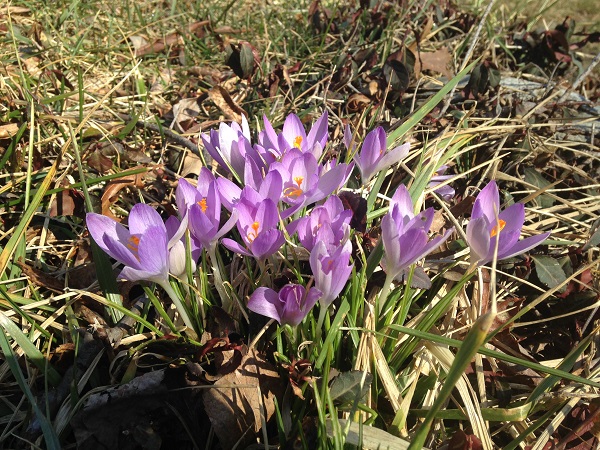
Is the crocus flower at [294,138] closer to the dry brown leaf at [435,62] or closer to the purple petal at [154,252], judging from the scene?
the purple petal at [154,252]

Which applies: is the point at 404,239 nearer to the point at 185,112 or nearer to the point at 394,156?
the point at 394,156

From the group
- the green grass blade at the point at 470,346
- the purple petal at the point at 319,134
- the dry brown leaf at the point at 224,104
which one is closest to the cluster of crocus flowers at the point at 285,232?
the purple petal at the point at 319,134

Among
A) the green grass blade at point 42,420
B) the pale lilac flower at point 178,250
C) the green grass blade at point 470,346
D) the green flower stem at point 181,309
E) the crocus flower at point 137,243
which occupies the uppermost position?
the green grass blade at point 470,346

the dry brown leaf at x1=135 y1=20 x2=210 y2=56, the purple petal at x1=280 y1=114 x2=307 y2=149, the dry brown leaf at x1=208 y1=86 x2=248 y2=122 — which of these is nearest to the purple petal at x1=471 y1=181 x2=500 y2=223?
the purple petal at x1=280 y1=114 x2=307 y2=149

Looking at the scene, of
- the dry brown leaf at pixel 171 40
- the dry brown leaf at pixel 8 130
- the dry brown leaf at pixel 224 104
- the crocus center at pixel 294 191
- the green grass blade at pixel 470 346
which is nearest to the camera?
the green grass blade at pixel 470 346

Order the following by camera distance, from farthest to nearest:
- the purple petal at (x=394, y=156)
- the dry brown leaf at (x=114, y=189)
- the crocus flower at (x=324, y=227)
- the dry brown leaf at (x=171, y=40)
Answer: the dry brown leaf at (x=171, y=40) < the dry brown leaf at (x=114, y=189) < the purple petal at (x=394, y=156) < the crocus flower at (x=324, y=227)

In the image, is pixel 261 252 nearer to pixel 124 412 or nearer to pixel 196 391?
pixel 196 391

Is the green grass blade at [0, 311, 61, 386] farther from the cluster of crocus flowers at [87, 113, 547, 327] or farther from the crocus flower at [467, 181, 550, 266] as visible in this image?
the crocus flower at [467, 181, 550, 266]

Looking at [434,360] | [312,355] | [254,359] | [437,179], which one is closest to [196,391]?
[254,359]
